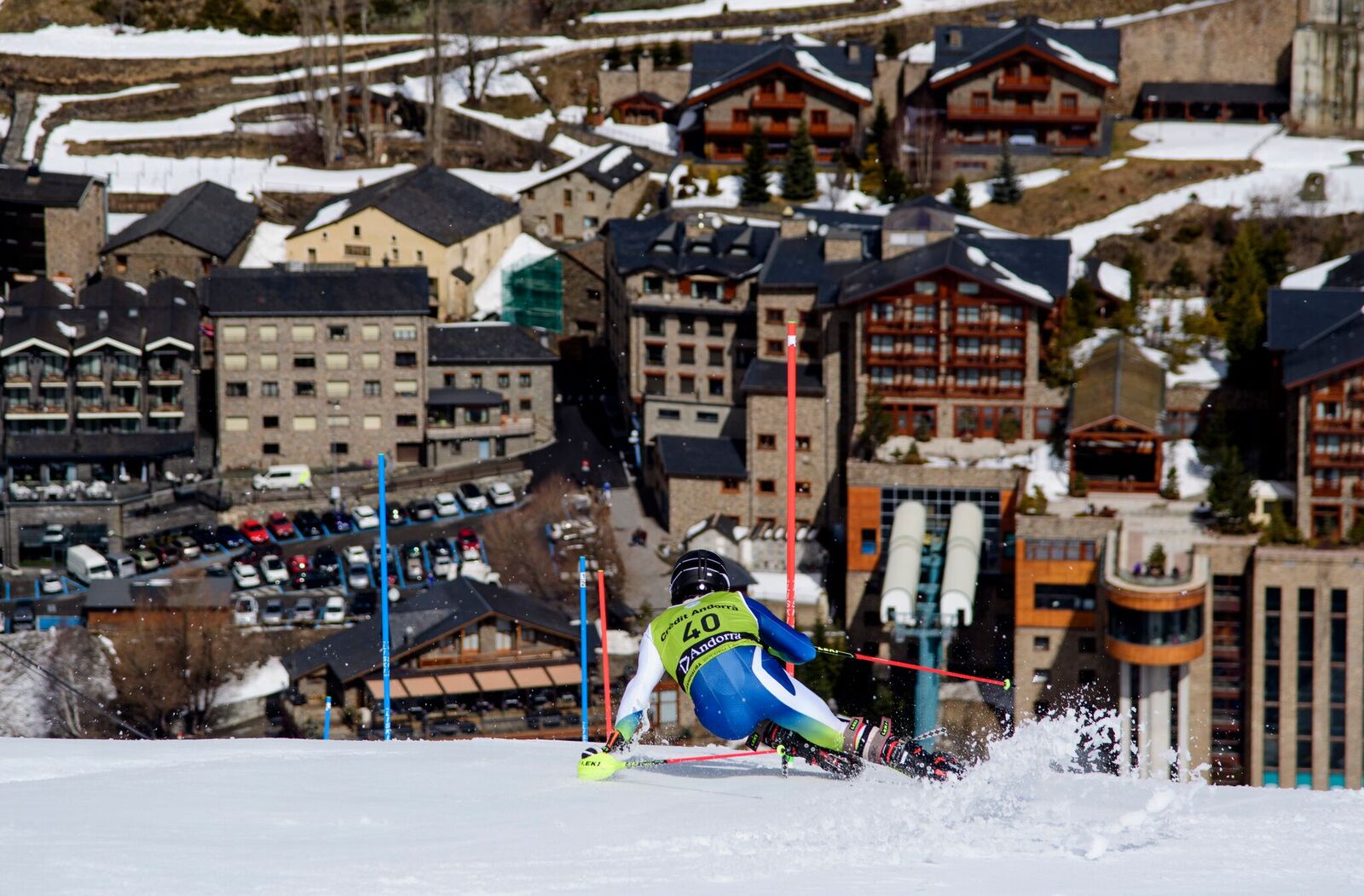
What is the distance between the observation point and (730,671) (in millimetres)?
12023

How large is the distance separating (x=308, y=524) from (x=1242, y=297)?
19920 mm

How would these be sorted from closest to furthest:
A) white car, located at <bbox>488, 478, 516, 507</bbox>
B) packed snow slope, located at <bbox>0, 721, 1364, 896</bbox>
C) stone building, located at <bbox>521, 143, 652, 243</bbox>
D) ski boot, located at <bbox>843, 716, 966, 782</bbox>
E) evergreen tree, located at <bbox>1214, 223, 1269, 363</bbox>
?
packed snow slope, located at <bbox>0, 721, 1364, 896</bbox>, ski boot, located at <bbox>843, 716, 966, 782</bbox>, evergreen tree, located at <bbox>1214, 223, 1269, 363</bbox>, white car, located at <bbox>488, 478, 516, 507</bbox>, stone building, located at <bbox>521, 143, 652, 243</bbox>

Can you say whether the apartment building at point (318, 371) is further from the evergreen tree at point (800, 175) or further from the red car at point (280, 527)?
the evergreen tree at point (800, 175)

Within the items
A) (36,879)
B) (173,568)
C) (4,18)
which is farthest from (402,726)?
(4,18)

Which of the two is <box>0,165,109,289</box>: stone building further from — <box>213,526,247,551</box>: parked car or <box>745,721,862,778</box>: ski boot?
<box>745,721,862,778</box>: ski boot

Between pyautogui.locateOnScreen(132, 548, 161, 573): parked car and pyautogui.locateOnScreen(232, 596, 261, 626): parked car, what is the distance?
11.4 ft

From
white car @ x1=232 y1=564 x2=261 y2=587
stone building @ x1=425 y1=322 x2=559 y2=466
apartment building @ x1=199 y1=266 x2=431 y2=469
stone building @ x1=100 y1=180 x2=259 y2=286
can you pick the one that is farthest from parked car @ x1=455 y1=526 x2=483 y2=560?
stone building @ x1=100 y1=180 x2=259 y2=286

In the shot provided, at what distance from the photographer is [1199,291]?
47.5m

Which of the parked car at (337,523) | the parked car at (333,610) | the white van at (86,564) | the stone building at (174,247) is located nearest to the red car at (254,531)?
the parked car at (337,523)

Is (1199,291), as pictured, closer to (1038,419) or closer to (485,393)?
(1038,419)

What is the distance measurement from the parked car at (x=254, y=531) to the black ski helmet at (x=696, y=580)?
32.3 m

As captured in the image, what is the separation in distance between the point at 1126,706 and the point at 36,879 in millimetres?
29254

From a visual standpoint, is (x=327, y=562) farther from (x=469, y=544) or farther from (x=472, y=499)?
(x=472, y=499)

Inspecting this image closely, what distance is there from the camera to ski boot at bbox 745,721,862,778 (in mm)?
11852
